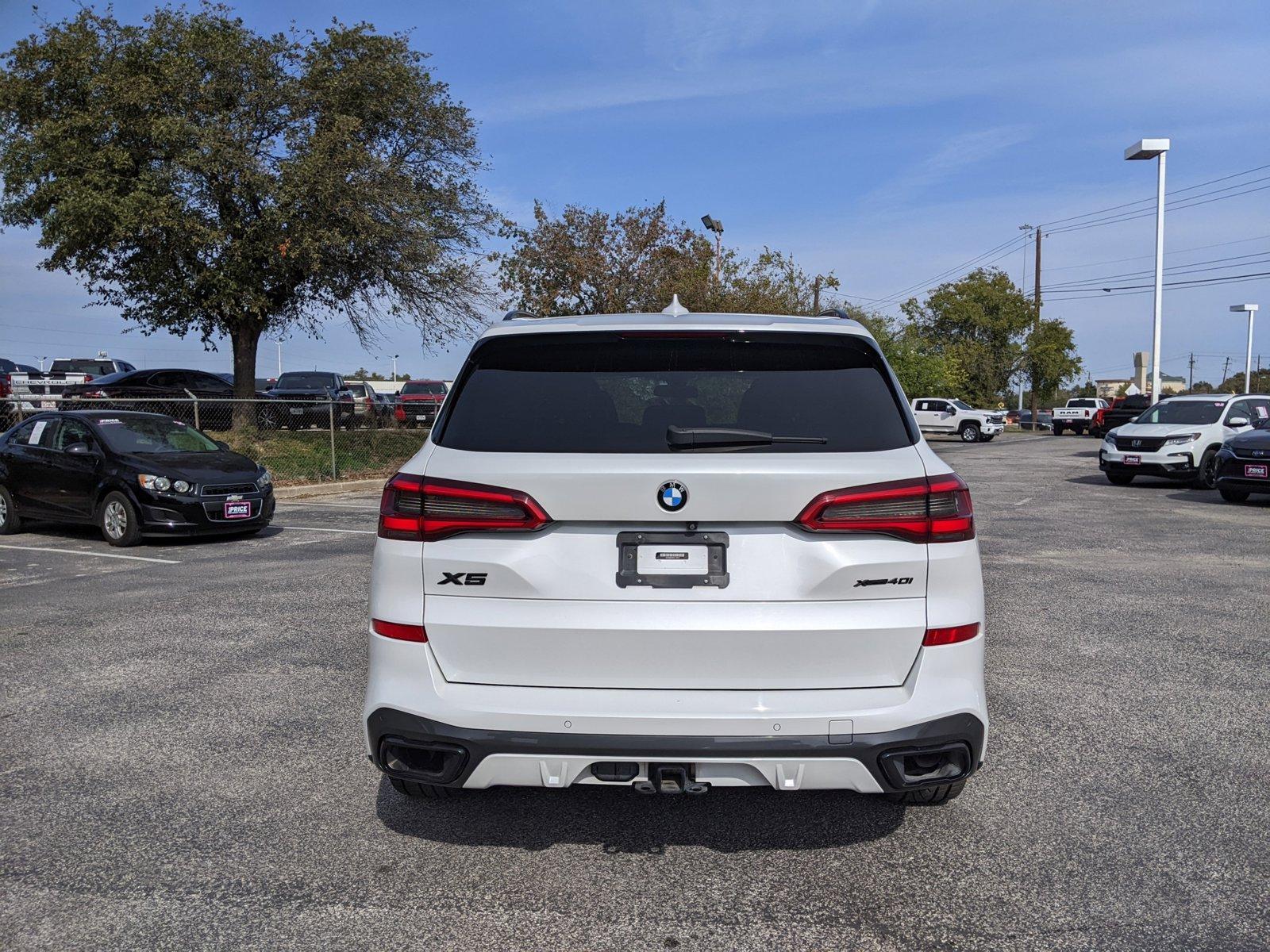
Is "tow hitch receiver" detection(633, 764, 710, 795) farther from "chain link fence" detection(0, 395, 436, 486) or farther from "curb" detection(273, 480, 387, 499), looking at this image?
"chain link fence" detection(0, 395, 436, 486)

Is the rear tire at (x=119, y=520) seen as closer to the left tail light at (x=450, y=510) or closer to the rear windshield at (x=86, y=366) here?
the left tail light at (x=450, y=510)

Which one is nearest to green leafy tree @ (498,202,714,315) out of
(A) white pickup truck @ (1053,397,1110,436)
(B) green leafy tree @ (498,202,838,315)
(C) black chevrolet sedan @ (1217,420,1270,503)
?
(B) green leafy tree @ (498,202,838,315)

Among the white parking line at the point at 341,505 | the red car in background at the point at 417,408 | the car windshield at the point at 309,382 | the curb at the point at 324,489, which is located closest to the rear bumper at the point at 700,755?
the white parking line at the point at 341,505

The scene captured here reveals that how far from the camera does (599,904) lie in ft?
11.0

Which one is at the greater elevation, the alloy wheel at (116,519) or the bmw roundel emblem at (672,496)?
the bmw roundel emblem at (672,496)

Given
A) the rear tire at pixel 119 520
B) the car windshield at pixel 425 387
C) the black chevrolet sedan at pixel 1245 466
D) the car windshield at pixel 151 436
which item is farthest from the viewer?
the car windshield at pixel 425 387

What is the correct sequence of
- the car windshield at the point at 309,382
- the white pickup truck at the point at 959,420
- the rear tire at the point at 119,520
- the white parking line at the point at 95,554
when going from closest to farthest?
the white parking line at the point at 95,554 → the rear tire at the point at 119,520 → the car windshield at the point at 309,382 → the white pickup truck at the point at 959,420

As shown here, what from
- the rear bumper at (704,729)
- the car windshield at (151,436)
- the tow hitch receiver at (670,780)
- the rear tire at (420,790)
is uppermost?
the car windshield at (151,436)

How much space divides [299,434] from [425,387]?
49.0ft

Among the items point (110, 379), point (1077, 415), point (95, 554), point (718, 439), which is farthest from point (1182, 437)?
point (1077, 415)

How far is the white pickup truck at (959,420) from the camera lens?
45531mm

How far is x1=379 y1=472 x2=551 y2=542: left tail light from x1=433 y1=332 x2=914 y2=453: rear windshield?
0.55ft

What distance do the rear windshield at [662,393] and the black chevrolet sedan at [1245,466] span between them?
14.7m

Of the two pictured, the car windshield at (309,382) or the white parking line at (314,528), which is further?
the car windshield at (309,382)
